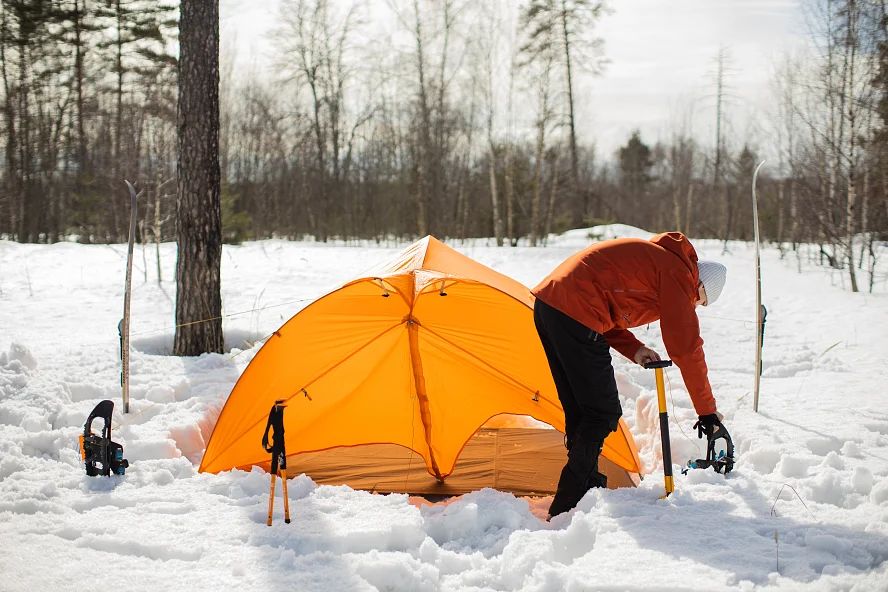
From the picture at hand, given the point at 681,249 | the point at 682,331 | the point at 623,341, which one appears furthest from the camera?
the point at 623,341

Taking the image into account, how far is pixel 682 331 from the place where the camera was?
2.84 metres

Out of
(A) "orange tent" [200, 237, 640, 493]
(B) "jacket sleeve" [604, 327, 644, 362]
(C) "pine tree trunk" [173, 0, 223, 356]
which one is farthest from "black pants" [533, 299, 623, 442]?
(C) "pine tree trunk" [173, 0, 223, 356]

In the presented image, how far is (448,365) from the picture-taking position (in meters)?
4.29

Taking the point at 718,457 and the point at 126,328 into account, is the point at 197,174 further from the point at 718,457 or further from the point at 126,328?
the point at 718,457

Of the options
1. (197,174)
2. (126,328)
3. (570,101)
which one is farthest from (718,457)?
(570,101)

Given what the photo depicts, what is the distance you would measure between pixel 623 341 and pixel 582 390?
427 millimetres

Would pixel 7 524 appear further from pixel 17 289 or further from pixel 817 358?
pixel 17 289

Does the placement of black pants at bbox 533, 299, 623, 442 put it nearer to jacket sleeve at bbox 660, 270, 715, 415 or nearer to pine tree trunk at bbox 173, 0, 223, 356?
jacket sleeve at bbox 660, 270, 715, 415

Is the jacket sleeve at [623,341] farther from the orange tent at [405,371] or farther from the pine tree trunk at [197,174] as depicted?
the pine tree trunk at [197,174]

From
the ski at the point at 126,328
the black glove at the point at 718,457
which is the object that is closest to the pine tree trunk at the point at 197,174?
the ski at the point at 126,328

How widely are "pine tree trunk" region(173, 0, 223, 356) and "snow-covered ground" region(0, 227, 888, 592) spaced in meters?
0.49

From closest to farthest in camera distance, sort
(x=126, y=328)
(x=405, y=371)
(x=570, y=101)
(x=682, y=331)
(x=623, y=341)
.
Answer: (x=682, y=331) < (x=623, y=341) < (x=405, y=371) < (x=126, y=328) < (x=570, y=101)

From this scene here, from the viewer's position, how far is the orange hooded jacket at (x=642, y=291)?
286 centimetres

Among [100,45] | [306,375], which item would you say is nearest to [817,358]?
[306,375]
